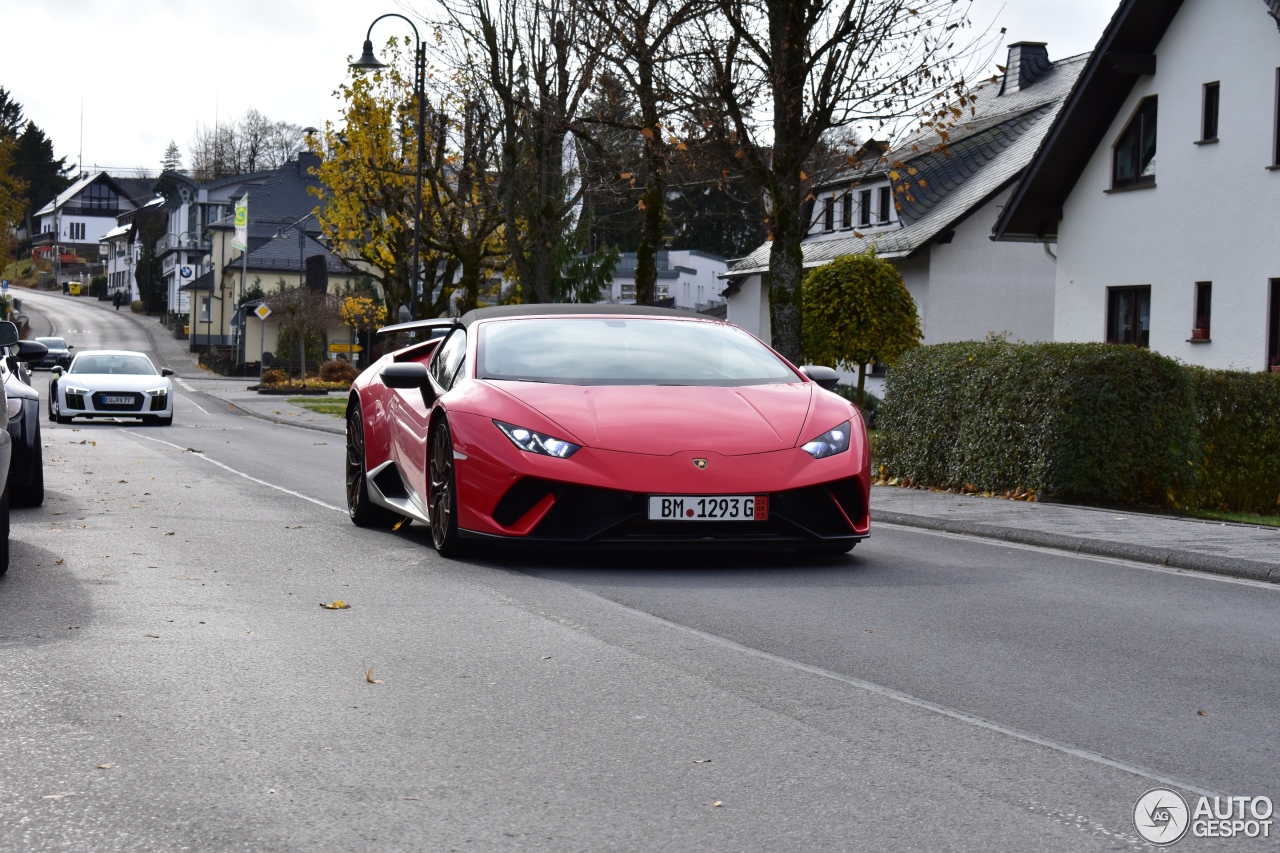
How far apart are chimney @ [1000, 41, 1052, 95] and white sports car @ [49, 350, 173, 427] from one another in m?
28.4

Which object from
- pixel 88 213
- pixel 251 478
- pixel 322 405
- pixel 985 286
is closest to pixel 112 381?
pixel 322 405

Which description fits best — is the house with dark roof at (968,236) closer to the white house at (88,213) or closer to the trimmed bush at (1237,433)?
the trimmed bush at (1237,433)

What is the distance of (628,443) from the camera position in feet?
28.0

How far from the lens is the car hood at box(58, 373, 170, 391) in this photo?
1234 inches

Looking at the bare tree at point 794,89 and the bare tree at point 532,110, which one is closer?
the bare tree at point 794,89

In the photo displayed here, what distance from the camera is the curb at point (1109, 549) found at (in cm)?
961

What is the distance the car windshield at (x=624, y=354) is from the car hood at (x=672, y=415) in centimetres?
21

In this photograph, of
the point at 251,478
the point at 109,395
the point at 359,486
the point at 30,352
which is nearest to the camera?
the point at 359,486

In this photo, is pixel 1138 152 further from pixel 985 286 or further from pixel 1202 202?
pixel 985 286

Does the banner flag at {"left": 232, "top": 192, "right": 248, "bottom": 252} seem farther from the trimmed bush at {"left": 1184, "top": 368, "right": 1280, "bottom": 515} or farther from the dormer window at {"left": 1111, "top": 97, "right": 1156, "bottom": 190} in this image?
the trimmed bush at {"left": 1184, "top": 368, "right": 1280, "bottom": 515}

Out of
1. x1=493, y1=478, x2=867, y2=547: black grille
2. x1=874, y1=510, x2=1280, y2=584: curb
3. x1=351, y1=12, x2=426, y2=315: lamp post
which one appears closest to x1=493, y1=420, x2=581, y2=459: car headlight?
x1=493, y1=478, x2=867, y2=547: black grille

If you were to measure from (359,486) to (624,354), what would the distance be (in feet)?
8.68

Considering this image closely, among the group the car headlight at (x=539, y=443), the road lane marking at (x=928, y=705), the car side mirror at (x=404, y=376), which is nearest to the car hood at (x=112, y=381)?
the car side mirror at (x=404, y=376)

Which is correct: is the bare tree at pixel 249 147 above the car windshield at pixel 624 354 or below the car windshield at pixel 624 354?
above
